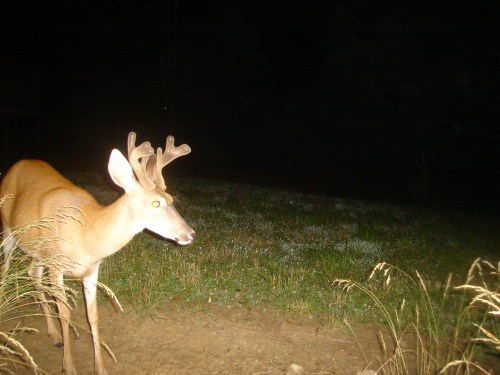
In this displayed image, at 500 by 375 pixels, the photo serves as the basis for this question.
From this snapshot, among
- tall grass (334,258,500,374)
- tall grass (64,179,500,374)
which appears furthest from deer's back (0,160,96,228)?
tall grass (334,258,500,374)

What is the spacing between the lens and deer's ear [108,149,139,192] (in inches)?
159

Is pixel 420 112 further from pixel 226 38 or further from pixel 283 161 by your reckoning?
pixel 226 38

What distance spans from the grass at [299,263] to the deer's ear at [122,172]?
75.2 inches

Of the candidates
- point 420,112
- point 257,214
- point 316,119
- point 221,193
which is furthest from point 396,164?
point 257,214

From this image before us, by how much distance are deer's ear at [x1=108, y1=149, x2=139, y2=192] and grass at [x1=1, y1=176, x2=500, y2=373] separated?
1.91 meters

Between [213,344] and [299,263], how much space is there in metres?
3.06

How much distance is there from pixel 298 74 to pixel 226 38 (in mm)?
7171

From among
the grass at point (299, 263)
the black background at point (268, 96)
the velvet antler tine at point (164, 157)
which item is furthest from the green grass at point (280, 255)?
the black background at point (268, 96)

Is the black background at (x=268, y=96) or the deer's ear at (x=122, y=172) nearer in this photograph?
the deer's ear at (x=122, y=172)

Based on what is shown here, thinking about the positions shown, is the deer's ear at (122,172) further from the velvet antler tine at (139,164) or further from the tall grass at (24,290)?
the tall grass at (24,290)

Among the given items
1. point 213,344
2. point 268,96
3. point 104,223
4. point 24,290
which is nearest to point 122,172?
point 104,223

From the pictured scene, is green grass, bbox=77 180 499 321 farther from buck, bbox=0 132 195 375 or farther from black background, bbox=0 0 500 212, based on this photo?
black background, bbox=0 0 500 212

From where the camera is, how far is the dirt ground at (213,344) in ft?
14.5

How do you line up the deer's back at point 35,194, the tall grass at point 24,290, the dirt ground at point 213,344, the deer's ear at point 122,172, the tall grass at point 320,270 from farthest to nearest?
the tall grass at point 320,270 < the deer's back at point 35,194 < the dirt ground at point 213,344 < the deer's ear at point 122,172 < the tall grass at point 24,290
